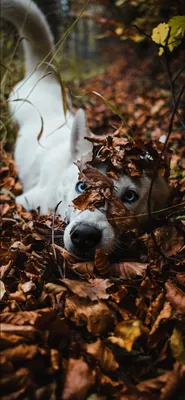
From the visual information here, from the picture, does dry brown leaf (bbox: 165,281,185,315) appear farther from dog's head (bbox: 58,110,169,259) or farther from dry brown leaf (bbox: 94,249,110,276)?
dog's head (bbox: 58,110,169,259)

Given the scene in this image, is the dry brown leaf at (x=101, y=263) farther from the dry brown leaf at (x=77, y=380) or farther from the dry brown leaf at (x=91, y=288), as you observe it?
the dry brown leaf at (x=77, y=380)

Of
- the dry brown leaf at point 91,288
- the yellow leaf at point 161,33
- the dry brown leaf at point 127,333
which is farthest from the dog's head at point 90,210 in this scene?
the yellow leaf at point 161,33

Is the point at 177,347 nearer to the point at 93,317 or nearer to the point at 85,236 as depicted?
the point at 93,317

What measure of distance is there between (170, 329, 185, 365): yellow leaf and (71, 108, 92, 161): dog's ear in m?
1.58

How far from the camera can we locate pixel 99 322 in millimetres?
1798

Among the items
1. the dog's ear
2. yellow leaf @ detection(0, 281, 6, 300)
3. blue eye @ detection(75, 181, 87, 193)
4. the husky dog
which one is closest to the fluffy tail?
the husky dog

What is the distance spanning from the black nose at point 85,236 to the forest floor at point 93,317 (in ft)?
0.27

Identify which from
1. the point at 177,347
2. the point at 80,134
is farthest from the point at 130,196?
the point at 177,347

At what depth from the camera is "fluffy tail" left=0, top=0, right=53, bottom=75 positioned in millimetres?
4031

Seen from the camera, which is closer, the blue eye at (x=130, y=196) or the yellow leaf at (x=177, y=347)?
the yellow leaf at (x=177, y=347)

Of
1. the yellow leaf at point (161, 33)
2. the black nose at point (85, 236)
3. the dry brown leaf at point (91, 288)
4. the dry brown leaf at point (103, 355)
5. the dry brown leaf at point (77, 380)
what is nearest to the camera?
the dry brown leaf at point (77, 380)

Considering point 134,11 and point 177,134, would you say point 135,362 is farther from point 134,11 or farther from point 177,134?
point 134,11

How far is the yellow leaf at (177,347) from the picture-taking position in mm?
1634

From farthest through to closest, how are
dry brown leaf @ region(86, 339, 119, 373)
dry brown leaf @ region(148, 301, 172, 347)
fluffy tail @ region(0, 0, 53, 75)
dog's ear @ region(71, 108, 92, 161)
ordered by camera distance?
fluffy tail @ region(0, 0, 53, 75), dog's ear @ region(71, 108, 92, 161), dry brown leaf @ region(148, 301, 172, 347), dry brown leaf @ region(86, 339, 119, 373)
